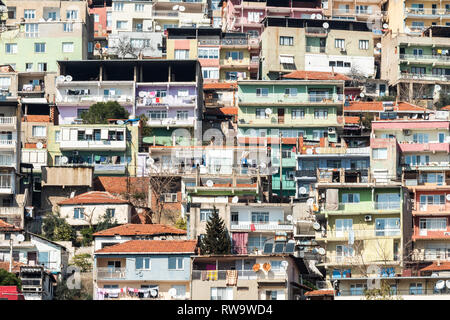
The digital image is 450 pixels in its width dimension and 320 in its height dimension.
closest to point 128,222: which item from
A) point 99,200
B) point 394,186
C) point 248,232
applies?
point 99,200

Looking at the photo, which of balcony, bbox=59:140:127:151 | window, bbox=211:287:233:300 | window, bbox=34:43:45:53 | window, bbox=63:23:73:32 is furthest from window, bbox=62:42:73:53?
window, bbox=211:287:233:300

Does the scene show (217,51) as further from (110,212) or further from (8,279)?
(8,279)

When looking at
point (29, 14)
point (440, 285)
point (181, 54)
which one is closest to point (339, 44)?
point (181, 54)

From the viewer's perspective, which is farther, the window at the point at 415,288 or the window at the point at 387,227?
the window at the point at 387,227

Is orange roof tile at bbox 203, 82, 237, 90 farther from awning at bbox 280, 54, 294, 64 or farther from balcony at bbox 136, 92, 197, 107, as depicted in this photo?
balcony at bbox 136, 92, 197, 107

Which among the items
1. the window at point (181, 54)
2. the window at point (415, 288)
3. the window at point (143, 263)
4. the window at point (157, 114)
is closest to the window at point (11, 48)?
the window at point (181, 54)

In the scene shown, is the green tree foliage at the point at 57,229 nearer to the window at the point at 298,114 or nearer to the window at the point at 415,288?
the window at the point at 415,288
